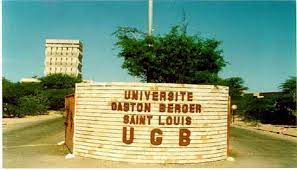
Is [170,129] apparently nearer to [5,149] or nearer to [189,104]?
[189,104]

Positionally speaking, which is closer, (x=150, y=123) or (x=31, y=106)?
(x=150, y=123)

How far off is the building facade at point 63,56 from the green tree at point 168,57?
16388 centimetres

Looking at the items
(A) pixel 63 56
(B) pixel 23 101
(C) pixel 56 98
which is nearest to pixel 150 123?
(B) pixel 23 101

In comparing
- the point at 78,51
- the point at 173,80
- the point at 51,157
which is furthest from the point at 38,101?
the point at 78,51

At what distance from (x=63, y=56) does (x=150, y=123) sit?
176977 millimetres

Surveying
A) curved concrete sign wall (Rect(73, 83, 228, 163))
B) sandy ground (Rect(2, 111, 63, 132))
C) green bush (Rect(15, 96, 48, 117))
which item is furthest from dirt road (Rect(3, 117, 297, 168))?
green bush (Rect(15, 96, 48, 117))

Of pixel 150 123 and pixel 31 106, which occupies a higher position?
pixel 31 106

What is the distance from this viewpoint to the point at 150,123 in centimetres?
1515

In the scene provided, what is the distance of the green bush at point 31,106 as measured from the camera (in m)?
53.7

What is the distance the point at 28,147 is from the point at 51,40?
177239 mm

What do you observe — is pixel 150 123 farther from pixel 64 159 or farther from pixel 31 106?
pixel 31 106

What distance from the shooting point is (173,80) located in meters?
24.4

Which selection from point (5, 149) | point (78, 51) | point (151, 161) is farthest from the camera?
point (78, 51)

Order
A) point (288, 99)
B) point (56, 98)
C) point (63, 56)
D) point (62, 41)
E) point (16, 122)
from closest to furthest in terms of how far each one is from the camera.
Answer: point (16, 122), point (288, 99), point (56, 98), point (63, 56), point (62, 41)
